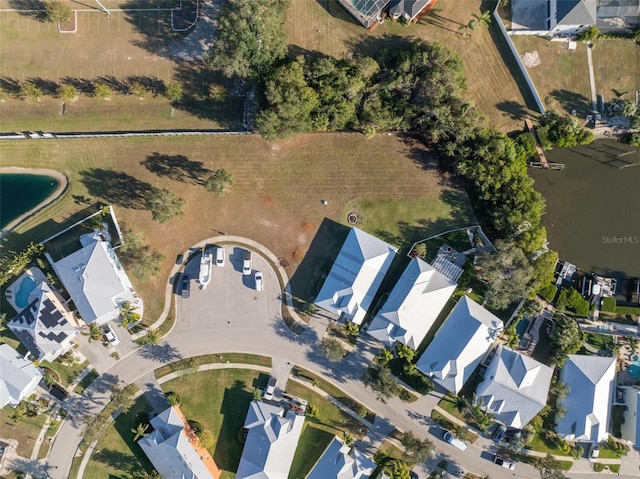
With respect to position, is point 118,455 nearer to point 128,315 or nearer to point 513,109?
point 128,315

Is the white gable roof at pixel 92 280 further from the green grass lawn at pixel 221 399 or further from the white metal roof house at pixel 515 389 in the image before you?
the white metal roof house at pixel 515 389

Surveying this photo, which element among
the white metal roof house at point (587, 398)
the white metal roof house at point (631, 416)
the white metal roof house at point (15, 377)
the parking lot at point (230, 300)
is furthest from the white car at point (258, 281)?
the white metal roof house at point (631, 416)

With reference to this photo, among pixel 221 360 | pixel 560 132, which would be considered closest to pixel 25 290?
pixel 221 360

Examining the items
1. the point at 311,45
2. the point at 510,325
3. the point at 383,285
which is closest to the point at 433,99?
the point at 311,45

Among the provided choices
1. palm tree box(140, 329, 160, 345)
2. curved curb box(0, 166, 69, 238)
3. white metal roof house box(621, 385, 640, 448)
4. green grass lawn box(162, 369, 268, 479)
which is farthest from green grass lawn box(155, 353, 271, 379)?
white metal roof house box(621, 385, 640, 448)

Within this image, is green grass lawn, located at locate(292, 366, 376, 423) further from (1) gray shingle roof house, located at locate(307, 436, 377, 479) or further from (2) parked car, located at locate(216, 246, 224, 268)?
(2) parked car, located at locate(216, 246, 224, 268)

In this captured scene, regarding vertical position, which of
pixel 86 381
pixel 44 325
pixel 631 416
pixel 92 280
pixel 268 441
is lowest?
pixel 268 441
